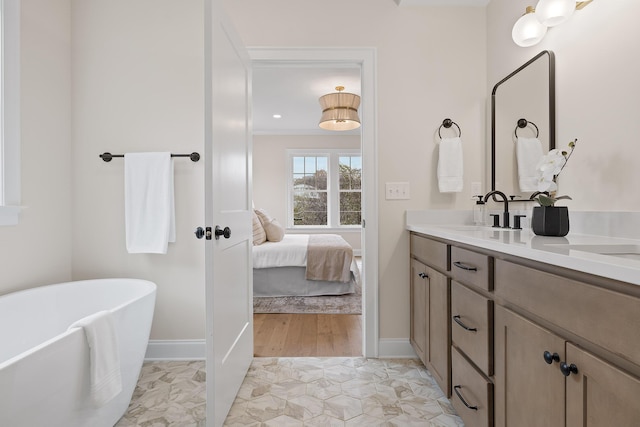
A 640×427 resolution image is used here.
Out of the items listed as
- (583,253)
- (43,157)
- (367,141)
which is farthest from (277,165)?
(583,253)

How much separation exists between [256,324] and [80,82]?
2221mm

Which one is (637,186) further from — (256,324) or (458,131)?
(256,324)

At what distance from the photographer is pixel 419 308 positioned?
1956 mm

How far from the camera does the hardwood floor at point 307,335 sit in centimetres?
229

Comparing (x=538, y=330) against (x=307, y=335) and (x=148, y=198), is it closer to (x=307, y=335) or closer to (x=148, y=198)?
(x=307, y=335)

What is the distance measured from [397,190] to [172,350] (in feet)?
6.12

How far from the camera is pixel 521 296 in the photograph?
981mm

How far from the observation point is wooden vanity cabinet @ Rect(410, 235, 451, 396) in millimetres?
1555

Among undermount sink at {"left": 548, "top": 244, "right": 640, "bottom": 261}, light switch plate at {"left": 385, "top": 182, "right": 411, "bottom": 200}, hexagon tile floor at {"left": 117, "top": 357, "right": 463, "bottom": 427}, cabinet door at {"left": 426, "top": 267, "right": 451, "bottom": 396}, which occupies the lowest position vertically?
hexagon tile floor at {"left": 117, "top": 357, "right": 463, "bottom": 427}

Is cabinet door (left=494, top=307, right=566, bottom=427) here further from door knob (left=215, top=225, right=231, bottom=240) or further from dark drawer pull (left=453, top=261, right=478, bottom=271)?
door knob (left=215, top=225, right=231, bottom=240)

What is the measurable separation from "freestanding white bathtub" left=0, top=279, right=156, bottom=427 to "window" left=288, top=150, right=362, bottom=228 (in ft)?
16.1

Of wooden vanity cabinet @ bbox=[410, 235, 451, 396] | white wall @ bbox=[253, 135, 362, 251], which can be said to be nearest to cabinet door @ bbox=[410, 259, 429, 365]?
wooden vanity cabinet @ bbox=[410, 235, 451, 396]

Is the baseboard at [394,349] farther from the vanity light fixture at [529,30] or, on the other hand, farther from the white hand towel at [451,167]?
the vanity light fixture at [529,30]

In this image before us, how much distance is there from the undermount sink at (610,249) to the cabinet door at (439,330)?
0.61 m
